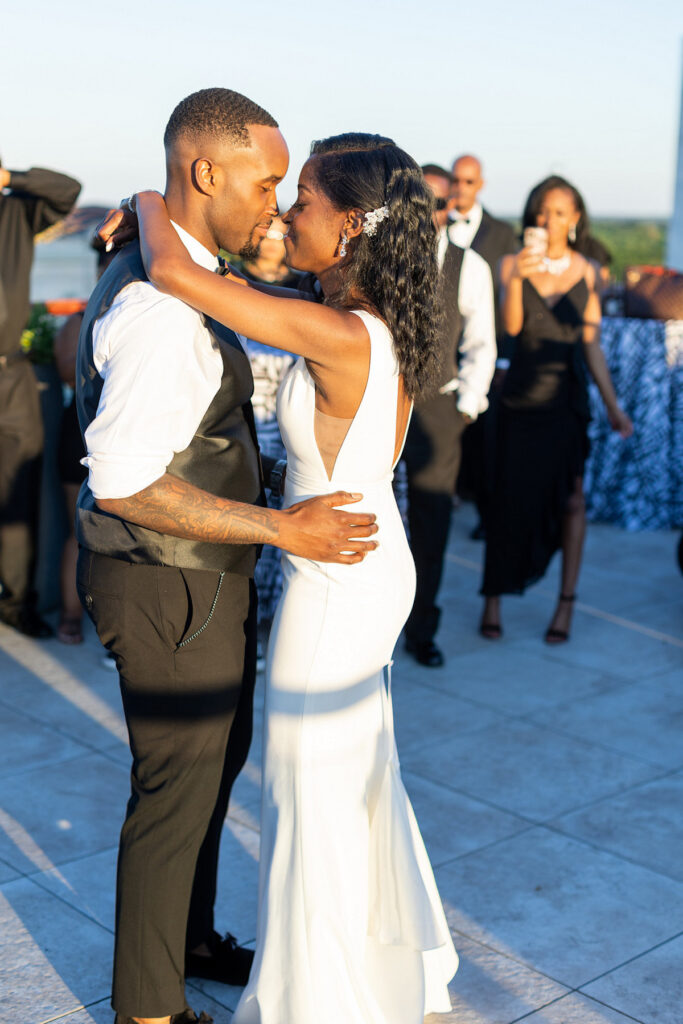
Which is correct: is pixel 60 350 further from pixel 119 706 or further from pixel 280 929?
pixel 280 929

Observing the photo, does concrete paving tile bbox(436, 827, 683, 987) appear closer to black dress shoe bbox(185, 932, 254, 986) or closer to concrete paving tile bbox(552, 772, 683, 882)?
concrete paving tile bbox(552, 772, 683, 882)

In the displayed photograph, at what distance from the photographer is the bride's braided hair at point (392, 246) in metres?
2.47

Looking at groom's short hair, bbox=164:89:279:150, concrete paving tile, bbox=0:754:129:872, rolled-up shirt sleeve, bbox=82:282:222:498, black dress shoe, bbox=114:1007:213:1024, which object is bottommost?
concrete paving tile, bbox=0:754:129:872

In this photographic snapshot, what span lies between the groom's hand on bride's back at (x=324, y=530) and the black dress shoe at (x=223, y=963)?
1.15 meters

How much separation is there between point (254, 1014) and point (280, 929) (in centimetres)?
22

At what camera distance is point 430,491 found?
17.9 ft

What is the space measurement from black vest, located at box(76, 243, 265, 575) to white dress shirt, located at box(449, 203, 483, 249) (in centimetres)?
508

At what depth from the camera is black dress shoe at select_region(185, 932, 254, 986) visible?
2.94 metres

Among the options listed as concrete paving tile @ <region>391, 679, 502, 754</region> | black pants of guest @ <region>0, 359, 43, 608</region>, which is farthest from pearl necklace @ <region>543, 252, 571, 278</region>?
black pants of guest @ <region>0, 359, 43, 608</region>

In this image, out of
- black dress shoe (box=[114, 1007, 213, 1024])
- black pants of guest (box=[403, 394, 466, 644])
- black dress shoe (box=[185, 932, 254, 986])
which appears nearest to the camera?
black dress shoe (box=[114, 1007, 213, 1024])

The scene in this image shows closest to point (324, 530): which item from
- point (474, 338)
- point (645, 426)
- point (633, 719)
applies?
point (633, 719)

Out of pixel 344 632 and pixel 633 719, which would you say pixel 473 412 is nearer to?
pixel 633 719

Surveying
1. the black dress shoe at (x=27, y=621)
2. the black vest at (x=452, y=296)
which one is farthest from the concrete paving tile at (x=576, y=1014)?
the black dress shoe at (x=27, y=621)

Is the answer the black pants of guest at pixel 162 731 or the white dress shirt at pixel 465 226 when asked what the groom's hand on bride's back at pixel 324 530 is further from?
the white dress shirt at pixel 465 226
